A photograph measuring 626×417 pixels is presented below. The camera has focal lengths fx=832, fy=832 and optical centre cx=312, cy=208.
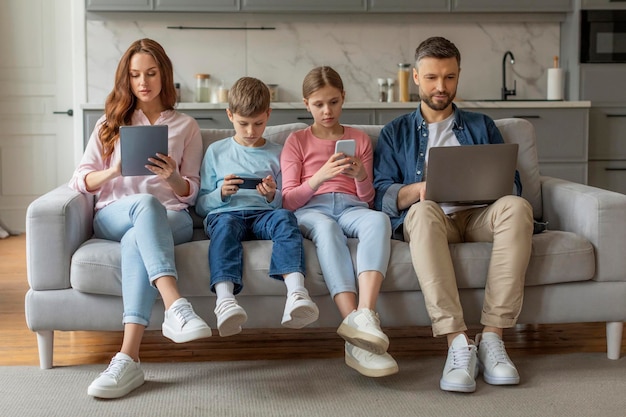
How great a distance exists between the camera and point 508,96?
5.38 m

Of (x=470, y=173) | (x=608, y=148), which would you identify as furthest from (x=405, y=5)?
(x=470, y=173)

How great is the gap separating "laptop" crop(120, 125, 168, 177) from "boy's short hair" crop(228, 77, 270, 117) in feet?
0.93

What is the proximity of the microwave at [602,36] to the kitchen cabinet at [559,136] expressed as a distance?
1.27 feet

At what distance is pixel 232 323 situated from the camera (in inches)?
91.9

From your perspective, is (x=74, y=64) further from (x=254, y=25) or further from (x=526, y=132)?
(x=526, y=132)

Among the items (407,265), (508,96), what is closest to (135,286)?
(407,265)

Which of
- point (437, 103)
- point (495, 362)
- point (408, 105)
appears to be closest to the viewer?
point (495, 362)

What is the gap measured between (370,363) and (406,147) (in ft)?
2.87

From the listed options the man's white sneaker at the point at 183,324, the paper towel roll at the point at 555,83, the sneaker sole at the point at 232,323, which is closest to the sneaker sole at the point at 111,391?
the man's white sneaker at the point at 183,324

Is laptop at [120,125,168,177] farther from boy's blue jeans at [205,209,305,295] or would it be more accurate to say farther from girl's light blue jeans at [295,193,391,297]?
girl's light blue jeans at [295,193,391,297]

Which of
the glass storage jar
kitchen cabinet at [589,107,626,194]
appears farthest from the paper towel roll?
the glass storage jar

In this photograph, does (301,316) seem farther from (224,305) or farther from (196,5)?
(196,5)

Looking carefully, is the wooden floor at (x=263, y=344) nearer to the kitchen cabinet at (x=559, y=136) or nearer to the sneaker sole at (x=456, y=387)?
the sneaker sole at (x=456, y=387)

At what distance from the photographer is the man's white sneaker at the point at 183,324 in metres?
2.29
